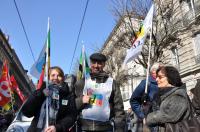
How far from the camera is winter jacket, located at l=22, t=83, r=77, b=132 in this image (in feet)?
12.3

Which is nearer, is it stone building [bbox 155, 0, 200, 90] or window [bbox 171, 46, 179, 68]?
stone building [bbox 155, 0, 200, 90]

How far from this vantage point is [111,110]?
4324 millimetres

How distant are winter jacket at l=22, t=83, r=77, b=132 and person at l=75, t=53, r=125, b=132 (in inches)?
5.8

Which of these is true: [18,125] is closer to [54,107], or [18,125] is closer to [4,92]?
[54,107]

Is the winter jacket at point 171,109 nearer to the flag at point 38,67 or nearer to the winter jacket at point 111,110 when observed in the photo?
the winter jacket at point 111,110

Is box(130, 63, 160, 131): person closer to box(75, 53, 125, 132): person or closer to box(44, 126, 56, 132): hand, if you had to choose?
box(75, 53, 125, 132): person

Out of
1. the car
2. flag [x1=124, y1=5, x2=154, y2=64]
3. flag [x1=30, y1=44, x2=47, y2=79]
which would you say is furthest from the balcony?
flag [x1=30, y1=44, x2=47, y2=79]

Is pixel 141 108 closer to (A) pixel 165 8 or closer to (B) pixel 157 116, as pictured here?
(B) pixel 157 116

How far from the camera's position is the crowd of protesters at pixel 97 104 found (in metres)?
3.54

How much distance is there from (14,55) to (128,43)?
44725mm

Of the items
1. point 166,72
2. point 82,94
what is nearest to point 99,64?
point 82,94

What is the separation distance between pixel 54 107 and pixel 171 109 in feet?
4.22

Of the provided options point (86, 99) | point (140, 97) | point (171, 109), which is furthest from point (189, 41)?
point (171, 109)

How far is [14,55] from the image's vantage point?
197ft
